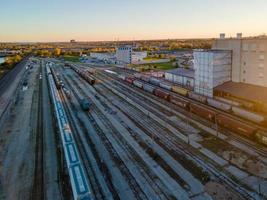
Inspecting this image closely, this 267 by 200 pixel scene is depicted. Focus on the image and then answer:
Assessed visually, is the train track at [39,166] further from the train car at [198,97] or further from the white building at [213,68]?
the white building at [213,68]

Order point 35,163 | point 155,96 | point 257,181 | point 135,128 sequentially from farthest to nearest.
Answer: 1. point 155,96
2. point 135,128
3. point 35,163
4. point 257,181

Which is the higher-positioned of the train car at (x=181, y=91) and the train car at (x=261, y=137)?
the train car at (x=181, y=91)

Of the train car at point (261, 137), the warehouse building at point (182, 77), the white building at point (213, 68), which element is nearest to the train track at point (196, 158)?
the train car at point (261, 137)

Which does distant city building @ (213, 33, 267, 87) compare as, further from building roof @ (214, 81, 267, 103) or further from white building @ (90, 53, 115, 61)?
white building @ (90, 53, 115, 61)

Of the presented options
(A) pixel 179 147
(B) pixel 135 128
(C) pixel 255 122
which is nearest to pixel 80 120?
(B) pixel 135 128

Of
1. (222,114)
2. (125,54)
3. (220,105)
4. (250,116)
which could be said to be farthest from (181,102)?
(125,54)

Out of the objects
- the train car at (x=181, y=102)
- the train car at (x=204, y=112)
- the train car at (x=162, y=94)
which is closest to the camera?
the train car at (x=204, y=112)

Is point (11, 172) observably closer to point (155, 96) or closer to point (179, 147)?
point (179, 147)
